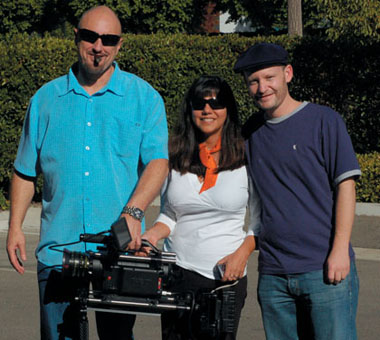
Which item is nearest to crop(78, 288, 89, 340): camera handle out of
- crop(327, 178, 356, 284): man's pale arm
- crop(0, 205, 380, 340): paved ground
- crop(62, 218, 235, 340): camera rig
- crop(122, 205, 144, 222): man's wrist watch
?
crop(62, 218, 235, 340): camera rig

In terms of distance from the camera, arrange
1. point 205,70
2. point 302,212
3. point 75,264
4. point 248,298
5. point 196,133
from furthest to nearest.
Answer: point 205,70 → point 248,298 → point 196,133 → point 302,212 → point 75,264

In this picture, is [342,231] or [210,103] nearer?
[342,231]

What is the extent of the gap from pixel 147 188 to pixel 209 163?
0.36 m

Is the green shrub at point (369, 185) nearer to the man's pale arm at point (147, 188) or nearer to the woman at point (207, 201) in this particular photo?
the woman at point (207, 201)

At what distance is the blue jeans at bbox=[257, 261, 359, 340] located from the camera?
11.4 ft

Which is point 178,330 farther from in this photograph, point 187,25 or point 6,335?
point 187,25

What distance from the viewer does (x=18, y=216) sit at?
12.4 feet

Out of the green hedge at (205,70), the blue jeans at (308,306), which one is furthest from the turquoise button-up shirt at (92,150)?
the green hedge at (205,70)

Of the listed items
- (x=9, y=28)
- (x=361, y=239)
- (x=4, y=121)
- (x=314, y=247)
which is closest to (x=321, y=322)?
(x=314, y=247)

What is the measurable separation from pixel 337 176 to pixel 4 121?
963cm

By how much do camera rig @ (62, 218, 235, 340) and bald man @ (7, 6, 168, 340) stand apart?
38 cm

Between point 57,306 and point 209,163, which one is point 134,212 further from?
point 57,306

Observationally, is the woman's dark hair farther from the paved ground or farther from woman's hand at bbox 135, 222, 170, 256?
the paved ground

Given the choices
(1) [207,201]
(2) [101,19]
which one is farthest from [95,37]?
(1) [207,201]
